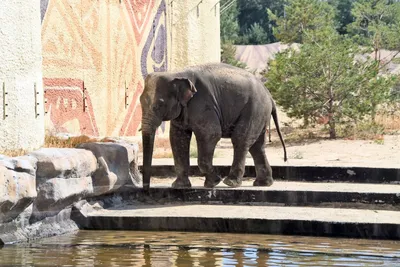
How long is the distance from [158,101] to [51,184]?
194 cm

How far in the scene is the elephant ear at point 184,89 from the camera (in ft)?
31.9

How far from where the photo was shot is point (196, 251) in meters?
7.25

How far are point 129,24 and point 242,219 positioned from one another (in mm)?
8326

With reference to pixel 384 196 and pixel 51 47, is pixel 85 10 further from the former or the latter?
pixel 384 196

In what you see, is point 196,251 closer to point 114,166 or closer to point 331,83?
→ point 114,166

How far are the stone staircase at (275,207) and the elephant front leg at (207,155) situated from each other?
190mm

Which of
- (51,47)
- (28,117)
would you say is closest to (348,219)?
(28,117)

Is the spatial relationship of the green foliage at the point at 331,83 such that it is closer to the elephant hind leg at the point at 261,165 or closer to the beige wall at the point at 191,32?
the beige wall at the point at 191,32

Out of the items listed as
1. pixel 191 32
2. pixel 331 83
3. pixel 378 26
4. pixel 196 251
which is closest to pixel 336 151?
pixel 331 83

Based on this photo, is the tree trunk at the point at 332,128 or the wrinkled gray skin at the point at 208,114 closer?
the wrinkled gray skin at the point at 208,114

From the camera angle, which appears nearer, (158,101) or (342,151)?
(158,101)

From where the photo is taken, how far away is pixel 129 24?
16.0 meters

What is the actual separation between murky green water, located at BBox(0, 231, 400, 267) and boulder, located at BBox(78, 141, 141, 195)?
107cm

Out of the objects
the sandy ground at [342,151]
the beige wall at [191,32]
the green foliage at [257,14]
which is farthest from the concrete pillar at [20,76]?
the green foliage at [257,14]
